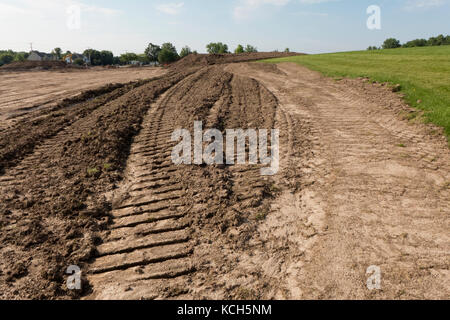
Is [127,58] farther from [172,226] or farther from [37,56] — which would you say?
[172,226]

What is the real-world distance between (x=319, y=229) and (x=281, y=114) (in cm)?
641

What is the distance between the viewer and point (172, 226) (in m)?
4.39

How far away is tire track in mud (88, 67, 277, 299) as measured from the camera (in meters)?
3.44

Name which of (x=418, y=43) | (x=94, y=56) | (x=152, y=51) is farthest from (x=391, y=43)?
(x=94, y=56)

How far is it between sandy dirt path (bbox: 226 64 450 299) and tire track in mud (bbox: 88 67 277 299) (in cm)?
48

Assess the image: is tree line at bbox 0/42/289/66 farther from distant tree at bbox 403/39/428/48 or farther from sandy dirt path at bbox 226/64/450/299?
sandy dirt path at bbox 226/64/450/299

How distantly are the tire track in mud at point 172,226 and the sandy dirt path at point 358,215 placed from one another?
1.58 ft

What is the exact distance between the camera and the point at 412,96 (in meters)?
9.97

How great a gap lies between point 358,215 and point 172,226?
312 cm

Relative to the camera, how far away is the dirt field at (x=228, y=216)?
3.41 m

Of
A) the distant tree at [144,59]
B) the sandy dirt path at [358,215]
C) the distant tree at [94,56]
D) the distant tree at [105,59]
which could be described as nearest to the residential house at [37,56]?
the distant tree at [94,56]

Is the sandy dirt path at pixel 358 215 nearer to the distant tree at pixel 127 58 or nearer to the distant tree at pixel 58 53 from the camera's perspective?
the distant tree at pixel 127 58

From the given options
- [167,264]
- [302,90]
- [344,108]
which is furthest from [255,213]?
[302,90]
